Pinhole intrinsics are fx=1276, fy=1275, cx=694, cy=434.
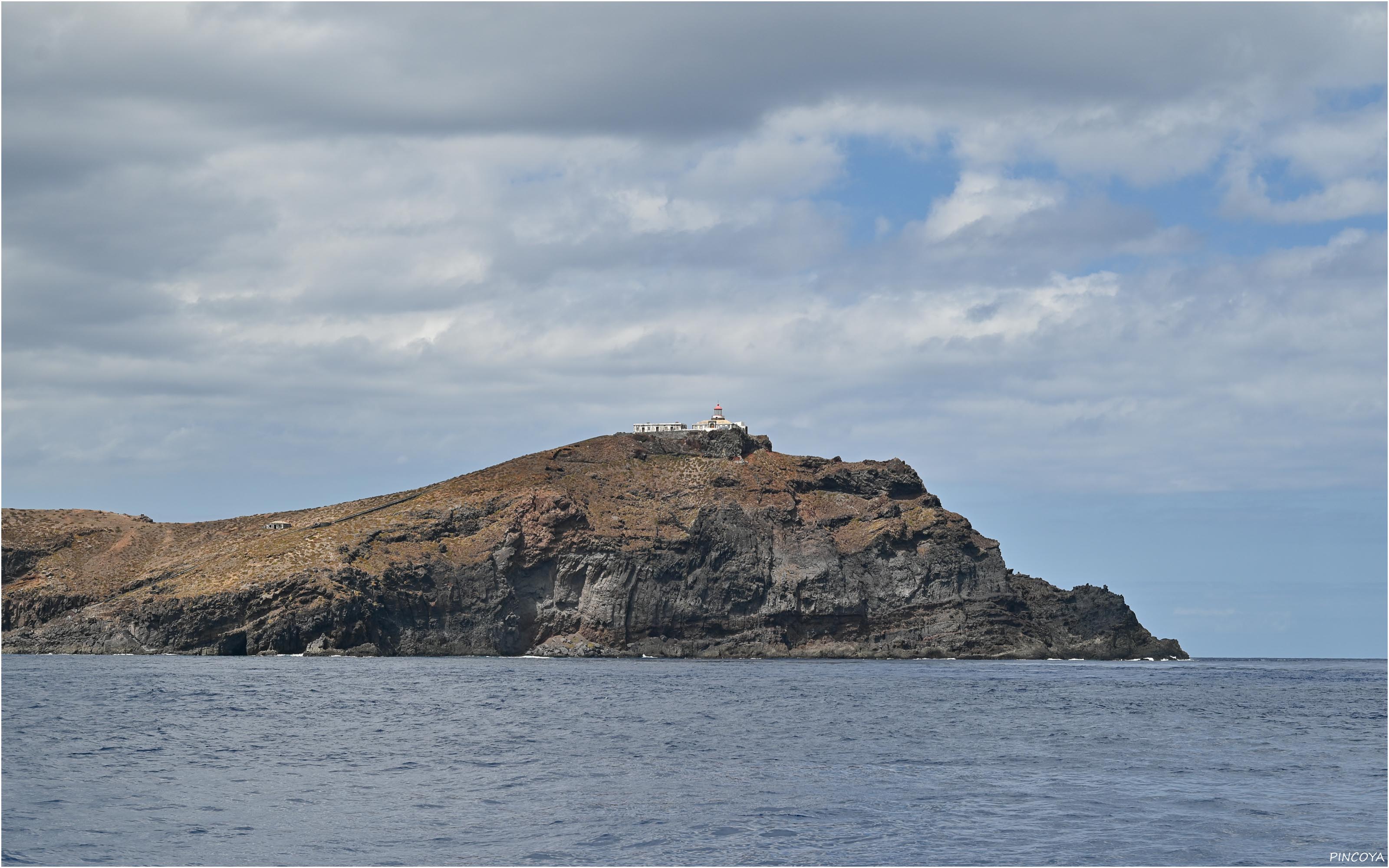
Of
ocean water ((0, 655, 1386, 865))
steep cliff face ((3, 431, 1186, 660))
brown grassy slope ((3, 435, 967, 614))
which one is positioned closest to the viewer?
ocean water ((0, 655, 1386, 865))

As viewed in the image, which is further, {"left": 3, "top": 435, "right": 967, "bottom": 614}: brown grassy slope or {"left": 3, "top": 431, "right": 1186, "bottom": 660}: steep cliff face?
{"left": 3, "top": 435, "right": 967, "bottom": 614}: brown grassy slope

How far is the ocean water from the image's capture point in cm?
3384

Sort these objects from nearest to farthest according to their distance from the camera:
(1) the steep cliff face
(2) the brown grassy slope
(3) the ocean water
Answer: (3) the ocean water < (1) the steep cliff face < (2) the brown grassy slope

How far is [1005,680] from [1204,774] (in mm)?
64178

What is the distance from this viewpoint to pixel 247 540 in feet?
601

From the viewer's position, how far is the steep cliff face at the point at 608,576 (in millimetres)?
167625

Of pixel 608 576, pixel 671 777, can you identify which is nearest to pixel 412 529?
pixel 608 576

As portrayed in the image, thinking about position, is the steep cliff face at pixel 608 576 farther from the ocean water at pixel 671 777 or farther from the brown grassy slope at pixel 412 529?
the ocean water at pixel 671 777

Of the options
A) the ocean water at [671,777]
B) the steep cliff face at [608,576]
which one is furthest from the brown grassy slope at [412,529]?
the ocean water at [671,777]

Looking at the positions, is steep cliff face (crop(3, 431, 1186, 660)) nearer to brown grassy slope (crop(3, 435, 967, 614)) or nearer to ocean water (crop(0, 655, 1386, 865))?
brown grassy slope (crop(3, 435, 967, 614))

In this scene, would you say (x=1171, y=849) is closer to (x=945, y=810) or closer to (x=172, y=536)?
(x=945, y=810)

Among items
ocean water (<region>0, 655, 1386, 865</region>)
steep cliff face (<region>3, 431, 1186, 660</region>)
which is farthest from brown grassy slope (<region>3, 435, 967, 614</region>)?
ocean water (<region>0, 655, 1386, 865</region>)

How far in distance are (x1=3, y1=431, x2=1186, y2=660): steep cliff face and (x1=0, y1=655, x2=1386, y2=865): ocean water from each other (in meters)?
77.8

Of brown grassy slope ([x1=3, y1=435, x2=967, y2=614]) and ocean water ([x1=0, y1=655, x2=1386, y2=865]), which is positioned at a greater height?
brown grassy slope ([x1=3, y1=435, x2=967, y2=614])
